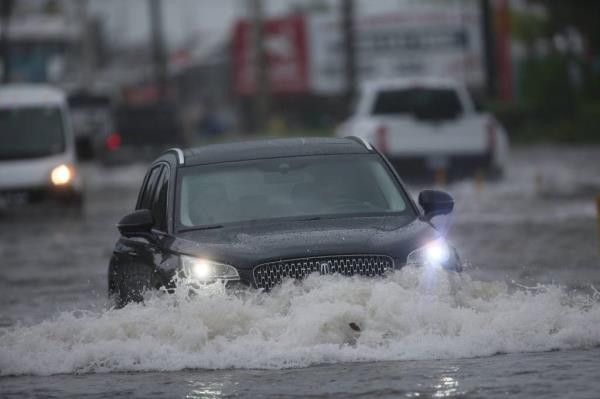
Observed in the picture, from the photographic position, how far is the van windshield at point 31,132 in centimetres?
2988

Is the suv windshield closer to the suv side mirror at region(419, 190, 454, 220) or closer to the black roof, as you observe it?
the black roof

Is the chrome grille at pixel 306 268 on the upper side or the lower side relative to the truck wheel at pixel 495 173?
upper

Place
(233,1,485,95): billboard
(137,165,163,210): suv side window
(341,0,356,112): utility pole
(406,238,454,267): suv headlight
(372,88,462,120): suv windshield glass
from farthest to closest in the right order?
(233,1,485,95): billboard → (341,0,356,112): utility pole → (372,88,462,120): suv windshield glass → (137,165,163,210): suv side window → (406,238,454,267): suv headlight

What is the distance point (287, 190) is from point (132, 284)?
3.90 feet

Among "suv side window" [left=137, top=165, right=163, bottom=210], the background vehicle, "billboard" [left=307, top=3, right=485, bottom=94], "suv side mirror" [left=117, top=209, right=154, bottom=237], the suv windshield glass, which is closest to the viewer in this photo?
"suv side mirror" [left=117, top=209, right=154, bottom=237]

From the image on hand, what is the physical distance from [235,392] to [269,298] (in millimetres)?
1280

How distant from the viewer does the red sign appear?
6919 centimetres

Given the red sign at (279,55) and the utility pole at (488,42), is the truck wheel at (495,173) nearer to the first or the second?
the utility pole at (488,42)

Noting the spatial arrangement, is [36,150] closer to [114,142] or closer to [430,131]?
[430,131]

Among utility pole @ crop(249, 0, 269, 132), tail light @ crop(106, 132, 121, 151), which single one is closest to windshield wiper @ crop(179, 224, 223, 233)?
tail light @ crop(106, 132, 121, 151)

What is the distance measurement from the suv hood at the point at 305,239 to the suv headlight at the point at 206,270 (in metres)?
0.04

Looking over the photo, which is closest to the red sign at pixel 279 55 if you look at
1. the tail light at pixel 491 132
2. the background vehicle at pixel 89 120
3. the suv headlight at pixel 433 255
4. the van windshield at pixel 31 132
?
the background vehicle at pixel 89 120

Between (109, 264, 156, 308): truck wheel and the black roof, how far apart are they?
845mm

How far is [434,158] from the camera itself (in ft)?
99.8
